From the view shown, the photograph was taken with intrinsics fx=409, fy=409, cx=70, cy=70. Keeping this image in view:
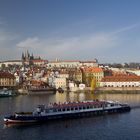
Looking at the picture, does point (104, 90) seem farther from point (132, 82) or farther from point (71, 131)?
point (71, 131)

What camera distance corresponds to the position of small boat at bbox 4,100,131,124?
112 feet

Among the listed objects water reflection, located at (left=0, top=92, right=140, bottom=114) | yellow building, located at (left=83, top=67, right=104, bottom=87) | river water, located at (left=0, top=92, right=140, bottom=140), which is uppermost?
yellow building, located at (left=83, top=67, right=104, bottom=87)

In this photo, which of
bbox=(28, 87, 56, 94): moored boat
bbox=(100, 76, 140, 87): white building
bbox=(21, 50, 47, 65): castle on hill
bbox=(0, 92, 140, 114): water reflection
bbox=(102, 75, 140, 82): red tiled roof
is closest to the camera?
bbox=(0, 92, 140, 114): water reflection

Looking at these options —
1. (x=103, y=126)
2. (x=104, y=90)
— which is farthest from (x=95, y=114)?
(x=104, y=90)

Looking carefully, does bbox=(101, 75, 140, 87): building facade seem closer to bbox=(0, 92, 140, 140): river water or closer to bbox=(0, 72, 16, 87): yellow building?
bbox=(0, 72, 16, 87): yellow building

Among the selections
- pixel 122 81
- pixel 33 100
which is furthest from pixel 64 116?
pixel 122 81

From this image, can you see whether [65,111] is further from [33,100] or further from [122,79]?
[122,79]

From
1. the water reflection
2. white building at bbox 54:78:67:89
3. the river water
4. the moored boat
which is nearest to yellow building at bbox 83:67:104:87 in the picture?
white building at bbox 54:78:67:89

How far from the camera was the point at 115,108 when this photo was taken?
136 ft

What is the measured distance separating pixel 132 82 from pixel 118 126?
52371mm

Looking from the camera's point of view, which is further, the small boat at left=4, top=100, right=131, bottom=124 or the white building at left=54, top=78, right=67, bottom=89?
the white building at left=54, top=78, right=67, bottom=89

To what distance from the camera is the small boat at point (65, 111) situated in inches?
1339

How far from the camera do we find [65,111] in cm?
3753

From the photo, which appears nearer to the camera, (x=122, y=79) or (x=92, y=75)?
(x=122, y=79)
